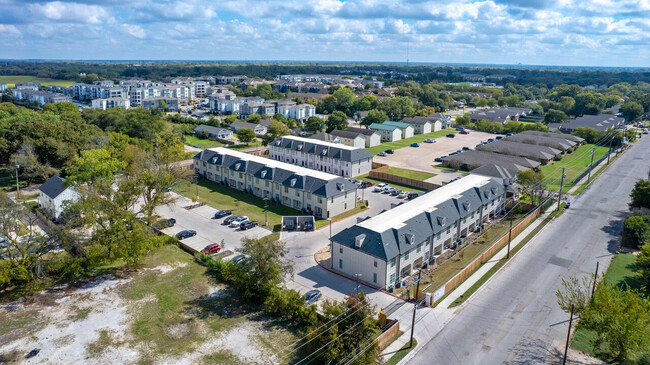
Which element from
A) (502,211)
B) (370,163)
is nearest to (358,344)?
(502,211)

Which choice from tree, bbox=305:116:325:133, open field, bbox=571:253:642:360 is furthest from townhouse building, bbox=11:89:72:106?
open field, bbox=571:253:642:360

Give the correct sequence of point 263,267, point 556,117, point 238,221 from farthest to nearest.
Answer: point 556,117, point 238,221, point 263,267

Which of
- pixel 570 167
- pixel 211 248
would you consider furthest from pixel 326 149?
pixel 570 167

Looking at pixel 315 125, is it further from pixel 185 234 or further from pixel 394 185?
pixel 185 234

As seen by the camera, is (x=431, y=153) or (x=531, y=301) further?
(x=431, y=153)

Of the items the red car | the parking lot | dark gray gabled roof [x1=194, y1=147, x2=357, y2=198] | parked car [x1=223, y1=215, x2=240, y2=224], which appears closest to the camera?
the red car

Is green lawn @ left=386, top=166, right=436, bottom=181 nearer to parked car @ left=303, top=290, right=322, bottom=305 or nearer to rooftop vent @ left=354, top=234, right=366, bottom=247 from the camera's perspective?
rooftop vent @ left=354, top=234, right=366, bottom=247
